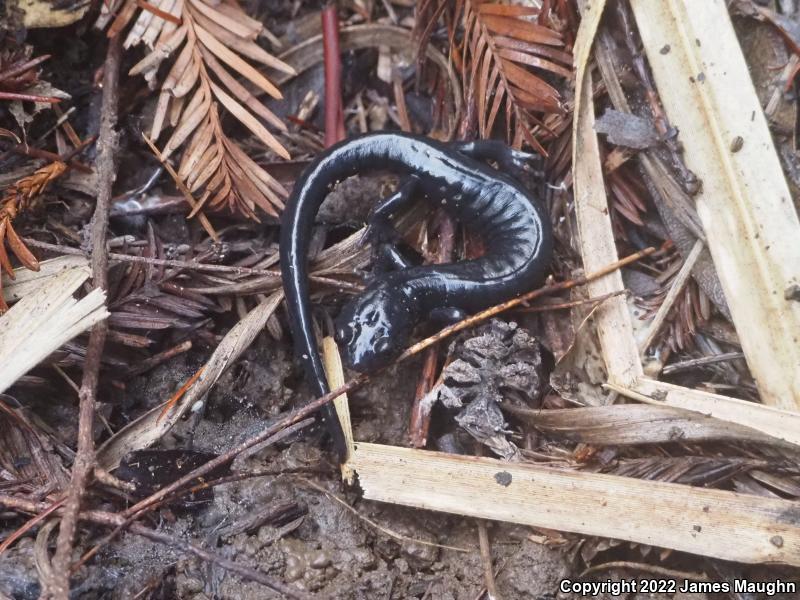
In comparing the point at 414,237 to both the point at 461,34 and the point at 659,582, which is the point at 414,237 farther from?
the point at 659,582

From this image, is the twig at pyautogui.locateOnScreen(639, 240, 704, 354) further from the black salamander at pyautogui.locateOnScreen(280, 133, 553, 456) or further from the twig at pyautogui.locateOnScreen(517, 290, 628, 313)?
the black salamander at pyautogui.locateOnScreen(280, 133, 553, 456)

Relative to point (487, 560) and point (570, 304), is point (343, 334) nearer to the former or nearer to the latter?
point (570, 304)

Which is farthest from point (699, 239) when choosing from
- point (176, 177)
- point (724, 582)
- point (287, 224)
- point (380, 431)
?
point (176, 177)

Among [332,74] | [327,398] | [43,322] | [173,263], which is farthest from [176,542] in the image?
[332,74]

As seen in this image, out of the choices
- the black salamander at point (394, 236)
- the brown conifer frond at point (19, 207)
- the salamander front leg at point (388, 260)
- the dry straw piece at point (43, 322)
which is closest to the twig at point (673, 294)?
the black salamander at point (394, 236)

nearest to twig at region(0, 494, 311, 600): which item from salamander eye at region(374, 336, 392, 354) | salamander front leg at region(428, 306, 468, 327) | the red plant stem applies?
salamander eye at region(374, 336, 392, 354)

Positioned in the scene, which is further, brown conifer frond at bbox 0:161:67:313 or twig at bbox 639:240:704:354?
twig at bbox 639:240:704:354
